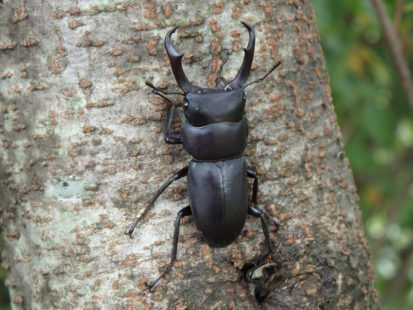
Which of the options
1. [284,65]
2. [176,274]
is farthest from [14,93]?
[284,65]

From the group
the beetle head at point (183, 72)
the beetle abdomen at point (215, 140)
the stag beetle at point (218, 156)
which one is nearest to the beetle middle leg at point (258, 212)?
the stag beetle at point (218, 156)

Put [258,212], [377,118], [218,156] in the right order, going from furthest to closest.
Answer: [377,118] < [218,156] < [258,212]

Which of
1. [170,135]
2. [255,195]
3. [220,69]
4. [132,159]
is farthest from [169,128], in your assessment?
[255,195]

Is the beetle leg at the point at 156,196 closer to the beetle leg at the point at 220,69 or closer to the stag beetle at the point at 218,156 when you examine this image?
the stag beetle at the point at 218,156

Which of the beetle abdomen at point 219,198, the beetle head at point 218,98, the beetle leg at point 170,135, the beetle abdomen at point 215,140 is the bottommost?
the beetle abdomen at point 219,198

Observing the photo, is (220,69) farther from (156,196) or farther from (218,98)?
(156,196)

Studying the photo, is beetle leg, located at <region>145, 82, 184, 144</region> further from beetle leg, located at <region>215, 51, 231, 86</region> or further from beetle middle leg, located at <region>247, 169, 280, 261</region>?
beetle middle leg, located at <region>247, 169, 280, 261</region>

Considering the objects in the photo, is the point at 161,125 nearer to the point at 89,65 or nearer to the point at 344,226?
the point at 89,65
